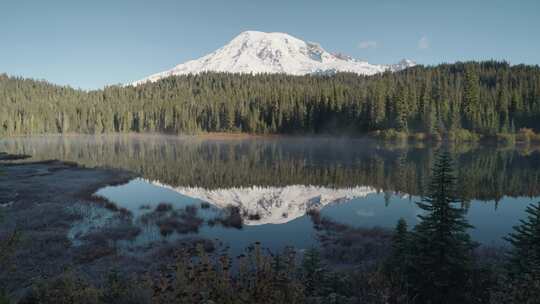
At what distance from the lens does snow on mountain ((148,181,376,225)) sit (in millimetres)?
27094

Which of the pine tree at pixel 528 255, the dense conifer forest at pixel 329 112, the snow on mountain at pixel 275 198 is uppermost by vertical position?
the dense conifer forest at pixel 329 112

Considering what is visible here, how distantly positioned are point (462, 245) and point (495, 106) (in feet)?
413

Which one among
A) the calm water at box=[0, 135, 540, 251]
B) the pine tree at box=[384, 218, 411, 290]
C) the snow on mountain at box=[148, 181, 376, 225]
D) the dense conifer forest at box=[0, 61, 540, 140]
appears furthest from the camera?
the dense conifer forest at box=[0, 61, 540, 140]

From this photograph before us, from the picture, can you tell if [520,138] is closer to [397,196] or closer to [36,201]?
[397,196]

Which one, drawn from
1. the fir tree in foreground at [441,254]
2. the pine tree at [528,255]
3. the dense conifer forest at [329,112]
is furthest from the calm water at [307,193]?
the dense conifer forest at [329,112]

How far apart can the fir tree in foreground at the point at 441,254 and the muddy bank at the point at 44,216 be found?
990 cm

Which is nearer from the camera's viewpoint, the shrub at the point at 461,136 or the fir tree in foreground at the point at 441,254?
the fir tree in foreground at the point at 441,254

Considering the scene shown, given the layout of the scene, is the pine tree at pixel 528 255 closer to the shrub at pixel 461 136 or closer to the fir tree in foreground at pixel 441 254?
the fir tree in foreground at pixel 441 254

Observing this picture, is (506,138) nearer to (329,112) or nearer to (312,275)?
(329,112)

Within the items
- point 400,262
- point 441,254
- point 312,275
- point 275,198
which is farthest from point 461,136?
point 312,275

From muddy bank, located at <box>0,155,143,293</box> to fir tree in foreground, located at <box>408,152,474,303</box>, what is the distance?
9.90m

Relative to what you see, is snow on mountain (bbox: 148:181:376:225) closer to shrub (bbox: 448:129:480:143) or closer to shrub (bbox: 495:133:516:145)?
shrub (bbox: 448:129:480:143)

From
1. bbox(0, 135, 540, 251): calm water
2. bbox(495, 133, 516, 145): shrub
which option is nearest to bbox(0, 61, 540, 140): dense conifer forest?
bbox(495, 133, 516, 145): shrub

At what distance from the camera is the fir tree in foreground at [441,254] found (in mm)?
10133
